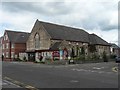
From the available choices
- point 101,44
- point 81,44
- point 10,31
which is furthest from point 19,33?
point 101,44

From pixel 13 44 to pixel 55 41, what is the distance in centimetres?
1975

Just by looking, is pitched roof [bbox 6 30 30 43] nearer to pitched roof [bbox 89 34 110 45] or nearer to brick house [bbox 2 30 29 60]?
brick house [bbox 2 30 29 60]

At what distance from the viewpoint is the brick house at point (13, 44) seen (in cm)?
7812

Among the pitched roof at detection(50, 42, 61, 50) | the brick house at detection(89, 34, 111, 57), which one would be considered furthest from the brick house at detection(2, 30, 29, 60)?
the brick house at detection(89, 34, 111, 57)

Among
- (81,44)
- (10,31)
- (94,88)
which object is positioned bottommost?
(94,88)

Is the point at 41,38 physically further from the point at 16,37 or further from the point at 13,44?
the point at 16,37

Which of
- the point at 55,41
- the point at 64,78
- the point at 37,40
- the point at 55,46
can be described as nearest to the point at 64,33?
the point at 55,41

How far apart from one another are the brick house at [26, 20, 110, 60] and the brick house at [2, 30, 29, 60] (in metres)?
6.40

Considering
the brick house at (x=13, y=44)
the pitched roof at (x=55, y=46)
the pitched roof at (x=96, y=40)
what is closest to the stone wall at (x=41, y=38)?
the pitched roof at (x=55, y=46)

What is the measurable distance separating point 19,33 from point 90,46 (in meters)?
25.2

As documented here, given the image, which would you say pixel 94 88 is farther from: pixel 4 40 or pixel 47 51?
pixel 4 40

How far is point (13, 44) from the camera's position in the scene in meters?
78.4

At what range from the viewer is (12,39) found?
7906 cm

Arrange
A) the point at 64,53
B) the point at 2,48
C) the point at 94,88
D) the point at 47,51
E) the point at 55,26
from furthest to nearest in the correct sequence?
1. the point at 2,48
2. the point at 55,26
3. the point at 47,51
4. the point at 64,53
5. the point at 94,88
